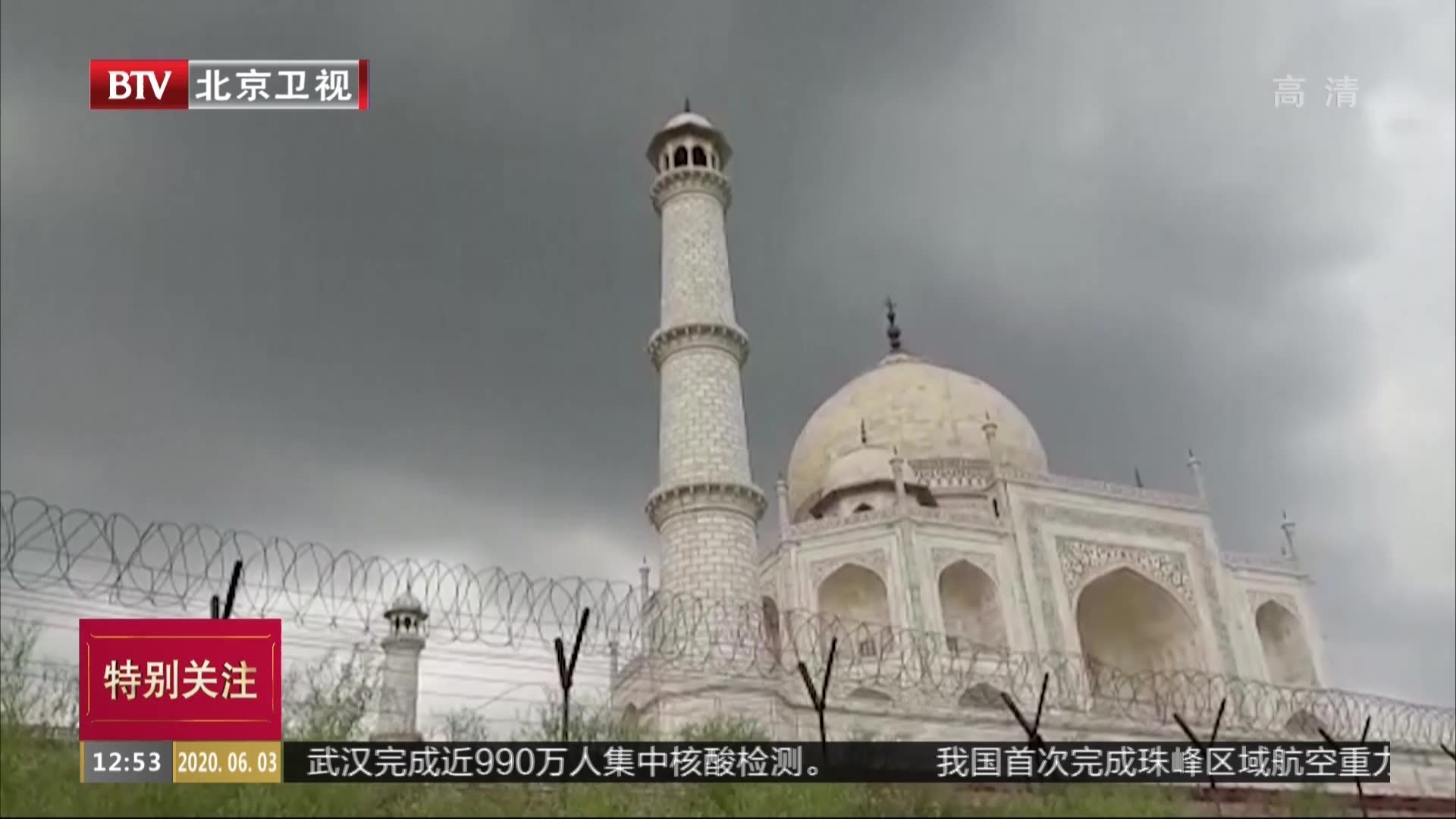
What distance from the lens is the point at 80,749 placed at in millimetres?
7992

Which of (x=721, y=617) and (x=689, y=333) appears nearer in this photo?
(x=721, y=617)

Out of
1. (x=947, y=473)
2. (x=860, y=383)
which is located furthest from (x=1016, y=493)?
(x=860, y=383)

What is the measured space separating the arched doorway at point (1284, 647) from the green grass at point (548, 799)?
690 inches

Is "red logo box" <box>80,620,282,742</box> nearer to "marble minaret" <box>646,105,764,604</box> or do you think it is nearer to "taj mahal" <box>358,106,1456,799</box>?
"taj mahal" <box>358,106,1456,799</box>

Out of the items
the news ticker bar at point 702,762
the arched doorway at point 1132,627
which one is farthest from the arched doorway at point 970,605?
the news ticker bar at point 702,762

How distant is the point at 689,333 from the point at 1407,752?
48.5 feet

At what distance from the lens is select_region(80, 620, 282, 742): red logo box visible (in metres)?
8.23

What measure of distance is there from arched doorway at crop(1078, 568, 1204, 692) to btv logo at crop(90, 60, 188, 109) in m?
18.4

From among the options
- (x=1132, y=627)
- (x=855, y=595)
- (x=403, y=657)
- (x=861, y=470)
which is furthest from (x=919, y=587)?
(x=403, y=657)

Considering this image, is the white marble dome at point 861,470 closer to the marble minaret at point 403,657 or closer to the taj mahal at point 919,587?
the taj mahal at point 919,587

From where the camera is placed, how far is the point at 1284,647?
2488cm

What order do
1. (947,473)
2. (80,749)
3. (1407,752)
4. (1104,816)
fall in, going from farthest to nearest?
(947,473), (1407,752), (80,749), (1104,816)

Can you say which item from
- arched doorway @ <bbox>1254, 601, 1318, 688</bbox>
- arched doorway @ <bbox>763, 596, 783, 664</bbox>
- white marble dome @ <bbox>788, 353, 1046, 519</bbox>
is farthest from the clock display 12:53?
arched doorway @ <bbox>1254, 601, 1318, 688</bbox>

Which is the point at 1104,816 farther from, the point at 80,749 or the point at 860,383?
the point at 860,383
